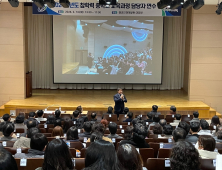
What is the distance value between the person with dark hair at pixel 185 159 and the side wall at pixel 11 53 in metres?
8.91

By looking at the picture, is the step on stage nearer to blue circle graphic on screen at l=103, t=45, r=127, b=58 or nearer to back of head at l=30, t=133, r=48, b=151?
blue circle graphic on screen at l=103, t=45, r=127, b=58

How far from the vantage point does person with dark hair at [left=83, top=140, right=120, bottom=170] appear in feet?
5.97

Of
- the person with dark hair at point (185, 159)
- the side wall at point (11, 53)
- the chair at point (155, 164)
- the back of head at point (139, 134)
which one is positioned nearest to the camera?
the person with dark hair at point (185, 159)

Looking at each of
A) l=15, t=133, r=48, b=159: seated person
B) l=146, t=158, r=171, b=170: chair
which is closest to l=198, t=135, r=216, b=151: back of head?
l=146, t=158, r=171, b=170: chair

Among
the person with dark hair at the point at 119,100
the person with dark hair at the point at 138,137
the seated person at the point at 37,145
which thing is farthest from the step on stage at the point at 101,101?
the seated person at the point at 37,145

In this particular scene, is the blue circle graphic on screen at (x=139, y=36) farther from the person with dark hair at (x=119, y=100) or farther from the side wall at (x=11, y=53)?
the side wall at (x=11, y=53)

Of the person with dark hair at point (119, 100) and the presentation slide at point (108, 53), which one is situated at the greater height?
the presentation slide at point (108, 53)

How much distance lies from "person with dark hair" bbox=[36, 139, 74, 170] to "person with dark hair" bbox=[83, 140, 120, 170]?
1.07 feet

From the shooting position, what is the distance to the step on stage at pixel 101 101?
31.6ft

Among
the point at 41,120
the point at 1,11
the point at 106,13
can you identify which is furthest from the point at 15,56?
the point at 41,120

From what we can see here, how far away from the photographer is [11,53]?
33.9ft

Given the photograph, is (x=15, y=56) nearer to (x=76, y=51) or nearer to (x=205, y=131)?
(x=76, y=51)

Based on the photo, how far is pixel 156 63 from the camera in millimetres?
12242

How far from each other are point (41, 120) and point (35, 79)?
6758 mm
